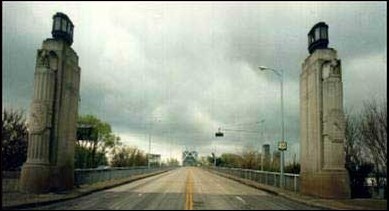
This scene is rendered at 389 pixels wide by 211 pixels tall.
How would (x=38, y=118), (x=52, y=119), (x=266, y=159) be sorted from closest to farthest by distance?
(x=38, y=118) < (x=52, y=119) < (x=266, y=159)

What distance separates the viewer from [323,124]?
28172 millimetres

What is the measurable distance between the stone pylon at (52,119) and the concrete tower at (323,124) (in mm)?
13918

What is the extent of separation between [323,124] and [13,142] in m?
26.7

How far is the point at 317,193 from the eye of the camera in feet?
92.7

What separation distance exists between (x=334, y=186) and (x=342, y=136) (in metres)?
2.61

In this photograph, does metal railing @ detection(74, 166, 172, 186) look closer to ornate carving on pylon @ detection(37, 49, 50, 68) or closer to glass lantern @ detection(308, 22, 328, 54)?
ornate carving on pylon @ detection(37, 49, 50, 68)

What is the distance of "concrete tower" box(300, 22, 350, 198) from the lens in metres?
27.3

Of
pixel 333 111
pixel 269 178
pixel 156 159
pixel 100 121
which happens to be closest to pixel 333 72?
pixel 333 111

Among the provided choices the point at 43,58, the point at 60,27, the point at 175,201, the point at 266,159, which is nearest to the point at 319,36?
the point at 175,201

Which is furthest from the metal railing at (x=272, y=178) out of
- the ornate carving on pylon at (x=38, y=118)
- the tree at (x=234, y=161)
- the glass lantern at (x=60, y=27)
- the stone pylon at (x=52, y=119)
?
the tree at (x=234, y=161)

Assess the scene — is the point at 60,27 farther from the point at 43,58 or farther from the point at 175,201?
the point at 175,201

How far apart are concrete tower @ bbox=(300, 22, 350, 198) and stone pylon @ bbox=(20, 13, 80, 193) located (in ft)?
45.7

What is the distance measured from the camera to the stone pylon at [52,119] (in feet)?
92.7

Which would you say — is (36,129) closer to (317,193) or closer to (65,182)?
(65,182)
